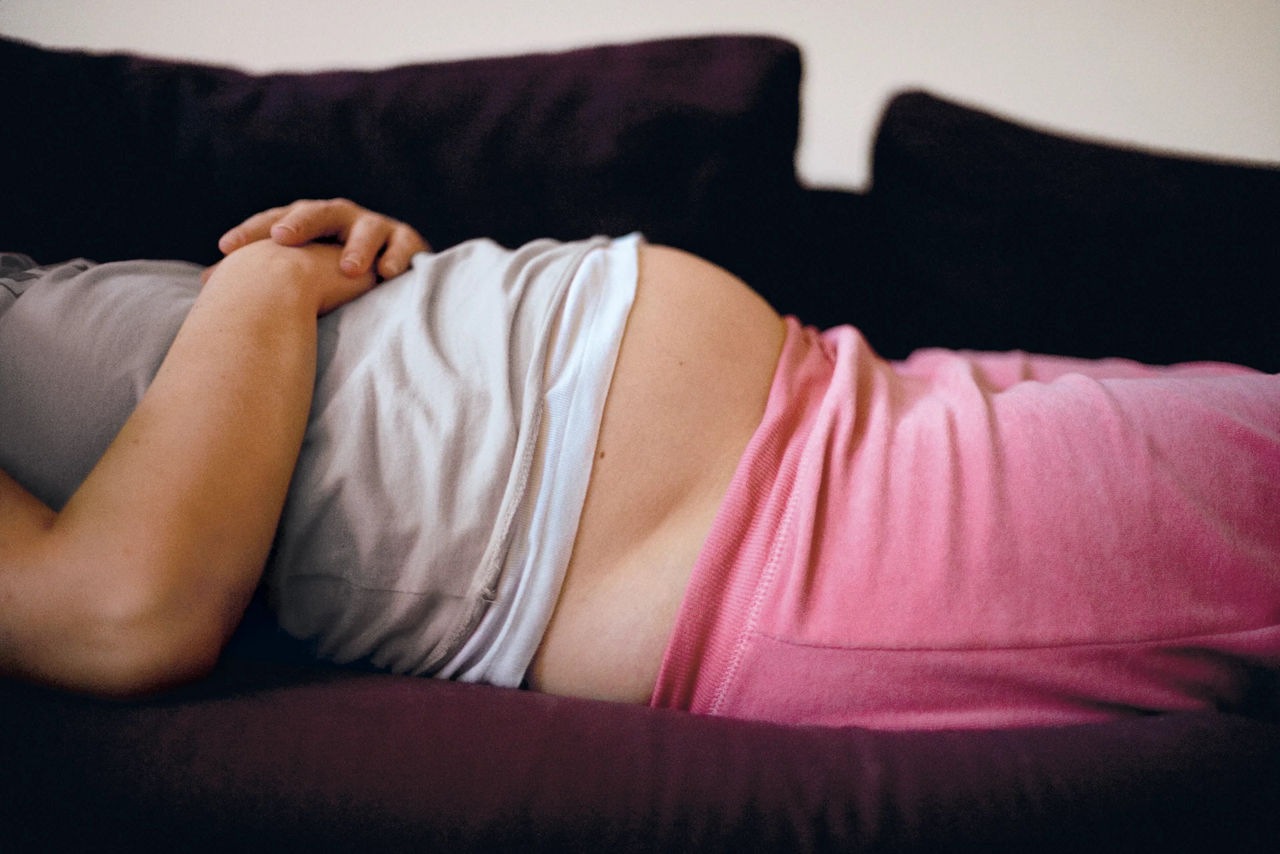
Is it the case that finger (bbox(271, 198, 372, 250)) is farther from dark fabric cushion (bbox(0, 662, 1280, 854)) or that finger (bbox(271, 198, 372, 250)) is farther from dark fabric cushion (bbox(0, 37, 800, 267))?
dark fabric cushion (bbox(0, 662, 1280, 854))

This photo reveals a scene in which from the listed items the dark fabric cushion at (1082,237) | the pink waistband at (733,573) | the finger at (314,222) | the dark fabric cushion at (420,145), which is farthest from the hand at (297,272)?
the dark fabric cushion at (1082,237)

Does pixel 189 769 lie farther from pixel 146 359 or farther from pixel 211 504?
pixel 146 359

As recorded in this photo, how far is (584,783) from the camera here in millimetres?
374

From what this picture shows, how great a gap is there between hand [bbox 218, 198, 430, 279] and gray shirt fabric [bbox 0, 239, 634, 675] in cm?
10

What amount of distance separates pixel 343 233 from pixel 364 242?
59 millimetres

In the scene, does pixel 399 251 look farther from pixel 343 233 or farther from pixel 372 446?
pixel 372 446

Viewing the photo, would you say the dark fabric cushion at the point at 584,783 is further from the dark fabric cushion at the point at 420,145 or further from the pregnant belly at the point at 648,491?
the dark fabric cushion at the point at 420,145

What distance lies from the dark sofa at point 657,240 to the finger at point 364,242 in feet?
0.57

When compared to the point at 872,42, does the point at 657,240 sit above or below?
below

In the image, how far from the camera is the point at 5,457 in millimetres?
509

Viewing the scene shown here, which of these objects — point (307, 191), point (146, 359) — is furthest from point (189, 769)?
point (307, 191)

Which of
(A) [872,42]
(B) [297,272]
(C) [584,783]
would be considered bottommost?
(C) [584,783]

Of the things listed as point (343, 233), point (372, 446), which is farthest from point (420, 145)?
point (372, 446)

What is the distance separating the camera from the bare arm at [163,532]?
0.39m
